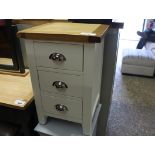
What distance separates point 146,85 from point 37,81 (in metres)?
2.19

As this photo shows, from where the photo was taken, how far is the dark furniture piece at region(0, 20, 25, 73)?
1045mm

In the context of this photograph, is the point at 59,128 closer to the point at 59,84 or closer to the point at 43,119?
the point at 43,119

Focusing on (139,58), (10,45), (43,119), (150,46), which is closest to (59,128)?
(43,119)

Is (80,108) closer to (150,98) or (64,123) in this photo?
(64,123)

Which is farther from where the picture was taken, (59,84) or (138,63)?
(138,63)

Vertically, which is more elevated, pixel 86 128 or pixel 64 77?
pixel 64 77

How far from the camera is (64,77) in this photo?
0.78m

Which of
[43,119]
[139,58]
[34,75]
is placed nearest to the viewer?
[34,75]

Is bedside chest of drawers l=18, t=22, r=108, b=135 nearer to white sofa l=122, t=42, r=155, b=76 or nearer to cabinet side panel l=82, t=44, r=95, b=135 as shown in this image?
cabinet side panel l=82, t=44, r=95, b=135

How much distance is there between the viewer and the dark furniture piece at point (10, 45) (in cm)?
104

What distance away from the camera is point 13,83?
116 cm

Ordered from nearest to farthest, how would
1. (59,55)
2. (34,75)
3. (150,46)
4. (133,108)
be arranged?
(59,55) → (34,75) → (133,108) → (150,46)

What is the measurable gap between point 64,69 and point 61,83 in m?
0.08
